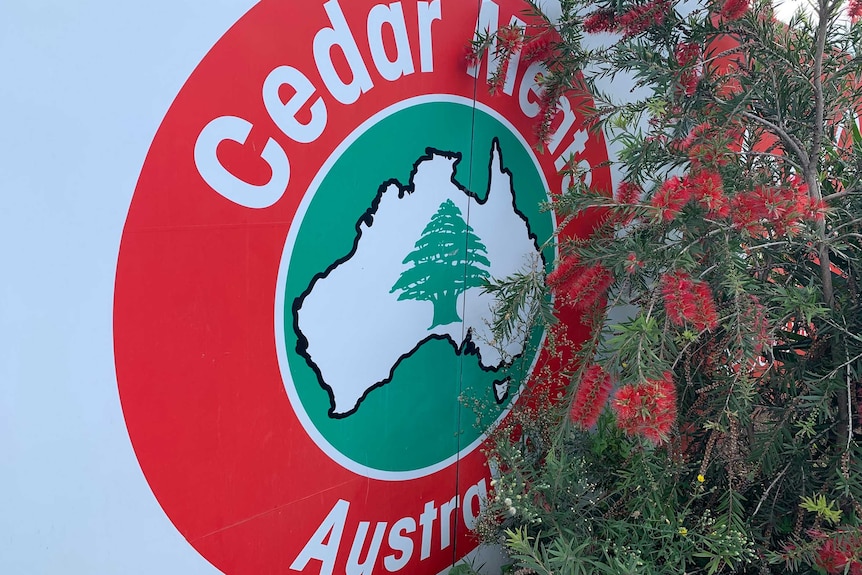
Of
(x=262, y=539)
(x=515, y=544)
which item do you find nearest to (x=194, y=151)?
(x=262, y=539)

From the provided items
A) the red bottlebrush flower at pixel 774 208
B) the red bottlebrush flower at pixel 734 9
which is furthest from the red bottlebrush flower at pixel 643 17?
the red bottlebrush flower at pixel 774 208

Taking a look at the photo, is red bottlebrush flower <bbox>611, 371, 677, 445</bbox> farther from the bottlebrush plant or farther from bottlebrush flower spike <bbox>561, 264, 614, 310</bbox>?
bottlebrush flower spike <bbox>561, 264, 614, 310</bbox>

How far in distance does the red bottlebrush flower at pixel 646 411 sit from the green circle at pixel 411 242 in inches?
33.1

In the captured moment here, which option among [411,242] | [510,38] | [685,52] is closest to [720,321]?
[685,52]

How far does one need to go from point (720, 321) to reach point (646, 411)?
0.66m

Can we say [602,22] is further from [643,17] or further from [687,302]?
[687,302]

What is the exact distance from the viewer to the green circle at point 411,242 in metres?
1.67

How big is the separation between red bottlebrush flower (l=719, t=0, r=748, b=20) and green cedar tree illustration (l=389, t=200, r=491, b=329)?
0.93m

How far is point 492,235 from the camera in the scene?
7.09ft

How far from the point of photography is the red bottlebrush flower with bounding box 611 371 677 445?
4.00ft

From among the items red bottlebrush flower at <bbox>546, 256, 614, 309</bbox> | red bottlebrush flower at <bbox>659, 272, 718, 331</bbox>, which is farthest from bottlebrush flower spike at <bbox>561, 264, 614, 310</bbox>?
red bottlebrush flower at <bbox>659, 272, 718, 331</bbox>

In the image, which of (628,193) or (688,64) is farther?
(628,193)

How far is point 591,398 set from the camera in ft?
4.78

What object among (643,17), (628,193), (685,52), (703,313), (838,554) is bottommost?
(838,554)
